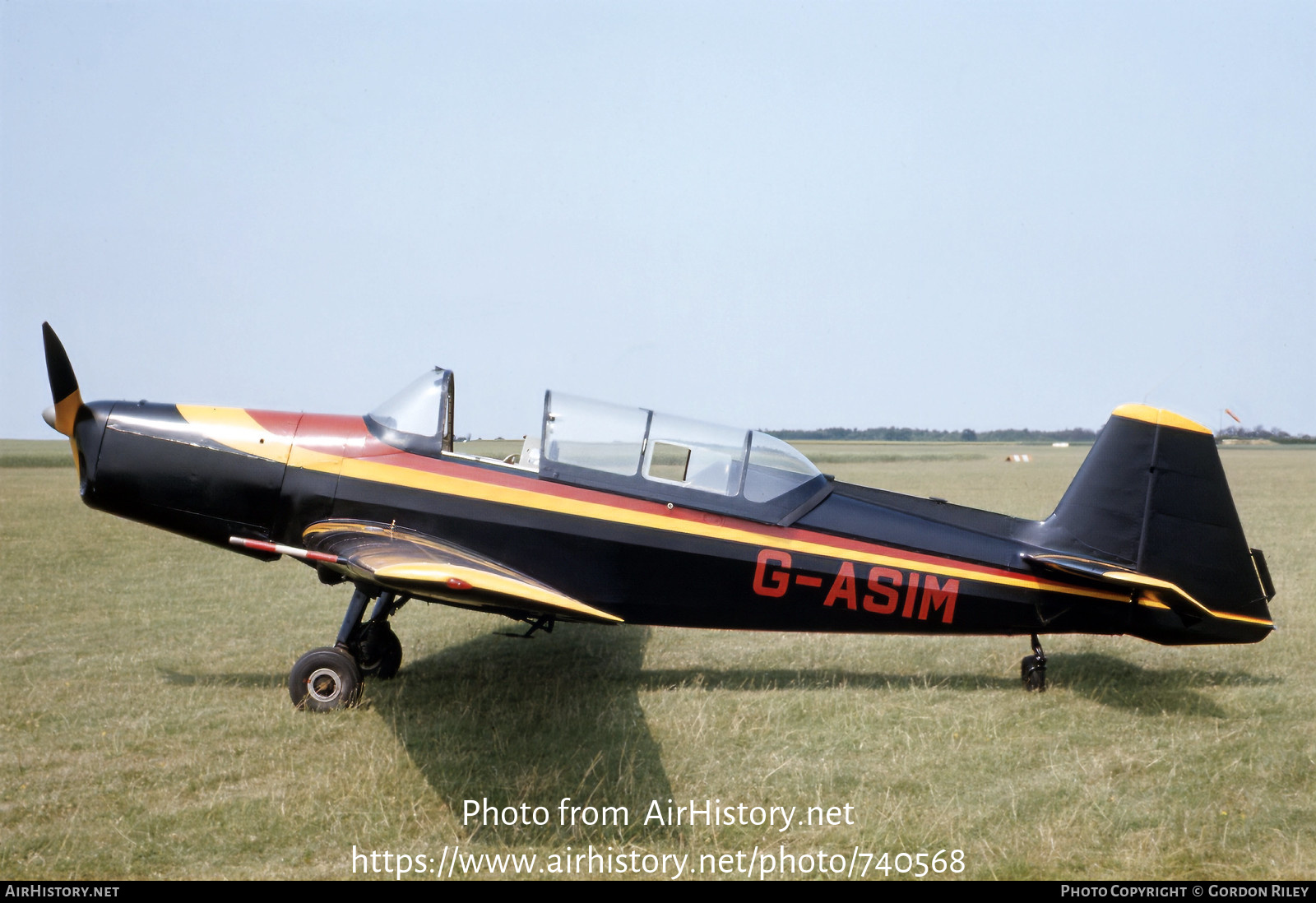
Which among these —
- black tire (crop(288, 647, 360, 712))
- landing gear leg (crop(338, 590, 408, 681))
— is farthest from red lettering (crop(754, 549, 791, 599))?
black tire (crop(288, 647, 360, 712))

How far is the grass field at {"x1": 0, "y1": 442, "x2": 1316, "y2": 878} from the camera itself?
4430 millimetres

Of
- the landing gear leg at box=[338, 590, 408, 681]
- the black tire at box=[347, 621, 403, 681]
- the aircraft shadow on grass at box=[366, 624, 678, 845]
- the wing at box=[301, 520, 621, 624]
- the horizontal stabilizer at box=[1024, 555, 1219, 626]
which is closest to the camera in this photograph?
the wing at box=[301, 520, 621, 624]

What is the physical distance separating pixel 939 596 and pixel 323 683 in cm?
451

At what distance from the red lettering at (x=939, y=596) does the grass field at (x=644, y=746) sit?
70cm

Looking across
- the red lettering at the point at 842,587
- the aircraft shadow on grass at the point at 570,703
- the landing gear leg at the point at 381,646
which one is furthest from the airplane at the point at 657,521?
the aircraft shadow on grass at the point at 570,703

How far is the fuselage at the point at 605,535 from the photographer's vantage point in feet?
20.6

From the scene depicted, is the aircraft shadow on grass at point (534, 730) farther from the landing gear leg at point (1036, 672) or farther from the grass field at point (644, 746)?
the landing gear leg at point (1036, 672)

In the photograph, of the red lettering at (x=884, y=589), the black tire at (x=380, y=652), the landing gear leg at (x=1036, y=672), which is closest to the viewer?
the red lettering at (x=884, y=589)

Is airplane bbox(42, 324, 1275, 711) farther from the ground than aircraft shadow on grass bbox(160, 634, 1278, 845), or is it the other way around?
airplane bbox(42, 324, 1275, 711)

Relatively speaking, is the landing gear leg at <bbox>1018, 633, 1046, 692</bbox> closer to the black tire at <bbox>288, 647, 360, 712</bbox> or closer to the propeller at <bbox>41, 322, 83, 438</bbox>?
the black tire at <bbox>288, 647, 360, 712</bbox>

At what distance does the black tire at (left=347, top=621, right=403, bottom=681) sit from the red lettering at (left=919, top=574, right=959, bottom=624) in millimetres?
4204

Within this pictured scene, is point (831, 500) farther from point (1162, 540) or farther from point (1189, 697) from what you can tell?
point (1189, 697)

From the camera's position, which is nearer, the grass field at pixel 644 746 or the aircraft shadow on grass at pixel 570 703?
the grass field at pixel 644 746
